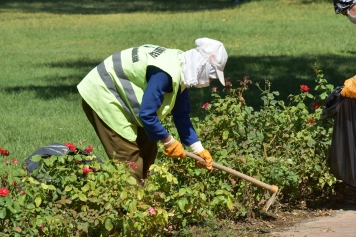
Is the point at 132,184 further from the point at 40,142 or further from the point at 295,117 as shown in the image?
the point at 40,142

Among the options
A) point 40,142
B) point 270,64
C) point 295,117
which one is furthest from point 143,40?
point 295,117

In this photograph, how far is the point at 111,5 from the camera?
82.7 ft

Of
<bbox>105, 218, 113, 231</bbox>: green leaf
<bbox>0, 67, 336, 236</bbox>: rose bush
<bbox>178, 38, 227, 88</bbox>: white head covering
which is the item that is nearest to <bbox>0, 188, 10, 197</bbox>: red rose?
<bbox>0, 67, 336, 236</bbox>: rose bush

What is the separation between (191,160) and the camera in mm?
5152

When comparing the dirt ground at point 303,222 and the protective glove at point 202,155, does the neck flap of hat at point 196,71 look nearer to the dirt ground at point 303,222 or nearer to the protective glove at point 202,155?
the protective glove at point 202,155

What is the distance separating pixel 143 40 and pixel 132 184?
37.5 feet

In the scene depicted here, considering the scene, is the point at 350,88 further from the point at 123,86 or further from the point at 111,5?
the point at 111,5

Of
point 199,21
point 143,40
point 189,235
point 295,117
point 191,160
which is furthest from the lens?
point 199,21

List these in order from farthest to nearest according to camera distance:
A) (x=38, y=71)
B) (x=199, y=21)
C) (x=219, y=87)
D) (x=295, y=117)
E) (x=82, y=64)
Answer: (x=199, y=21)
(x=82, y=64)
(x=38, y=71)
(x=219, y=87)
(x=295, y=117)

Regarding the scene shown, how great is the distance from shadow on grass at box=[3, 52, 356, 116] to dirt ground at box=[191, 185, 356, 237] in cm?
291

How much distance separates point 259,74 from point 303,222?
5.95 metres

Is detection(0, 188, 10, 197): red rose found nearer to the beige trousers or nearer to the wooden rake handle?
the beige trousers

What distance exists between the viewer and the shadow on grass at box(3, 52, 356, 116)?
963 centimetres

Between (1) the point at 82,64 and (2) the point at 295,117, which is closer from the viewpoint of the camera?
(2) the point at 295,117
